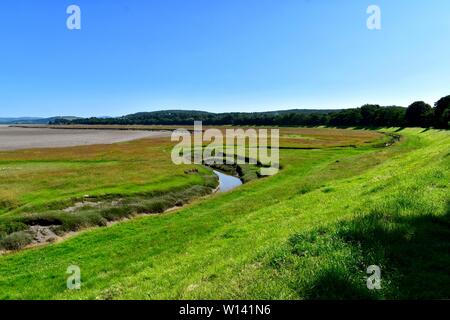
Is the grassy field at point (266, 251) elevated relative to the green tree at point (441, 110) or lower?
lower

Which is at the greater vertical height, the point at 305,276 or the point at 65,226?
the point at 305,276

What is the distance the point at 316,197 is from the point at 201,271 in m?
16.5

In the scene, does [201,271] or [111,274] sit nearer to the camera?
[201,271]

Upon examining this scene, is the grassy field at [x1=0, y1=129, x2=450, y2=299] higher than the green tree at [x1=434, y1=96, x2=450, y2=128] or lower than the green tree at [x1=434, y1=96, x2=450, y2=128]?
lower

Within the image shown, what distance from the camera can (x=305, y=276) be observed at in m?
9.87

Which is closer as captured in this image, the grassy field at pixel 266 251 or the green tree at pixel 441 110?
the grassy field at pixel 266 251

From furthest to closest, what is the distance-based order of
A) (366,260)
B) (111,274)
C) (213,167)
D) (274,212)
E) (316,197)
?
(213,167) < (316,197) < (274,212) < (111,274) < (366,260)

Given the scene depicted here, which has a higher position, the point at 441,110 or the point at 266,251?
the point at 441,110

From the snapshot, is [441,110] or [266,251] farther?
[441,110]

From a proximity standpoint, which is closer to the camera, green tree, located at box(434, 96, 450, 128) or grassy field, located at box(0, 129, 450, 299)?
grassy field, located at box(0, 129, 450, 299)

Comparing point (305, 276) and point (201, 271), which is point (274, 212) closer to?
point (201, 271)
